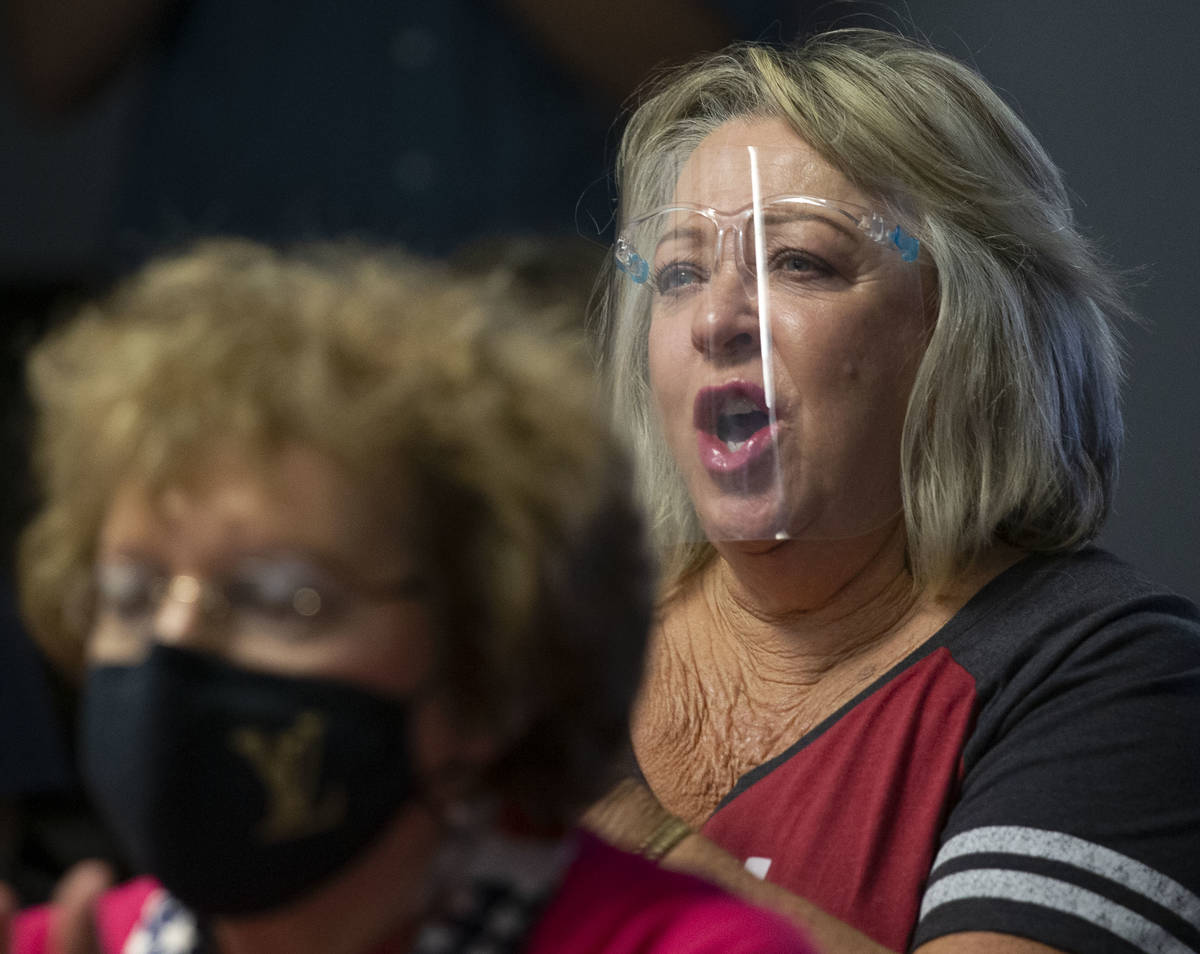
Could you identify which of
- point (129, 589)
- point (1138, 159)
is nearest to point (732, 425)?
point (129, 589)

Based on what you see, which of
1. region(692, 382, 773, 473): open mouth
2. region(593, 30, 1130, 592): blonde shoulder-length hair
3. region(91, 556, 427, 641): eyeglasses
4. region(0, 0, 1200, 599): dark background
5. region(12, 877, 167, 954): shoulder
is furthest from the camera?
region(0, 0, 1200, 599): dark background

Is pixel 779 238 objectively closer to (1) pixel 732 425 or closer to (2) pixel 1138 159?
(1) pixel 732 425

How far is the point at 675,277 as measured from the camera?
1.39m

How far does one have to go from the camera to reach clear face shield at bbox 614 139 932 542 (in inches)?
51.3

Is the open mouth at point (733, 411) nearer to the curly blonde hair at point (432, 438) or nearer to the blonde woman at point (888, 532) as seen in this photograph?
the blonde woman at point (888, 532)

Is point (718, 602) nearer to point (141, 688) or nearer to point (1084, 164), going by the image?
point (141, 688)

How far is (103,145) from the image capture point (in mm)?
1605

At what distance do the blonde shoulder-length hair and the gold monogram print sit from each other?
877mm

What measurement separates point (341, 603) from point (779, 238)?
0.84 m

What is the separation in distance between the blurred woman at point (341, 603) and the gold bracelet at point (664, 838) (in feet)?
1.17

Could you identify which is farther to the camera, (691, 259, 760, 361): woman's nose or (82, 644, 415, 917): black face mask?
(691, 259, 760, 361): woman's nose

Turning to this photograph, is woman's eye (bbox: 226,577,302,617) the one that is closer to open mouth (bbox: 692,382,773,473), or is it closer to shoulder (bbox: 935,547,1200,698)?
→ open mouth (bbox: 692,382,773,473)

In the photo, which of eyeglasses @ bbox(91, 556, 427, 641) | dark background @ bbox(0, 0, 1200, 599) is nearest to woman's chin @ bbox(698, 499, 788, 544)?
eyeglasses @ bbox(91, 556, 427, 641)

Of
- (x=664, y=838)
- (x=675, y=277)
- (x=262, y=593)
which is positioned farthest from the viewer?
(x=675, y=277)
